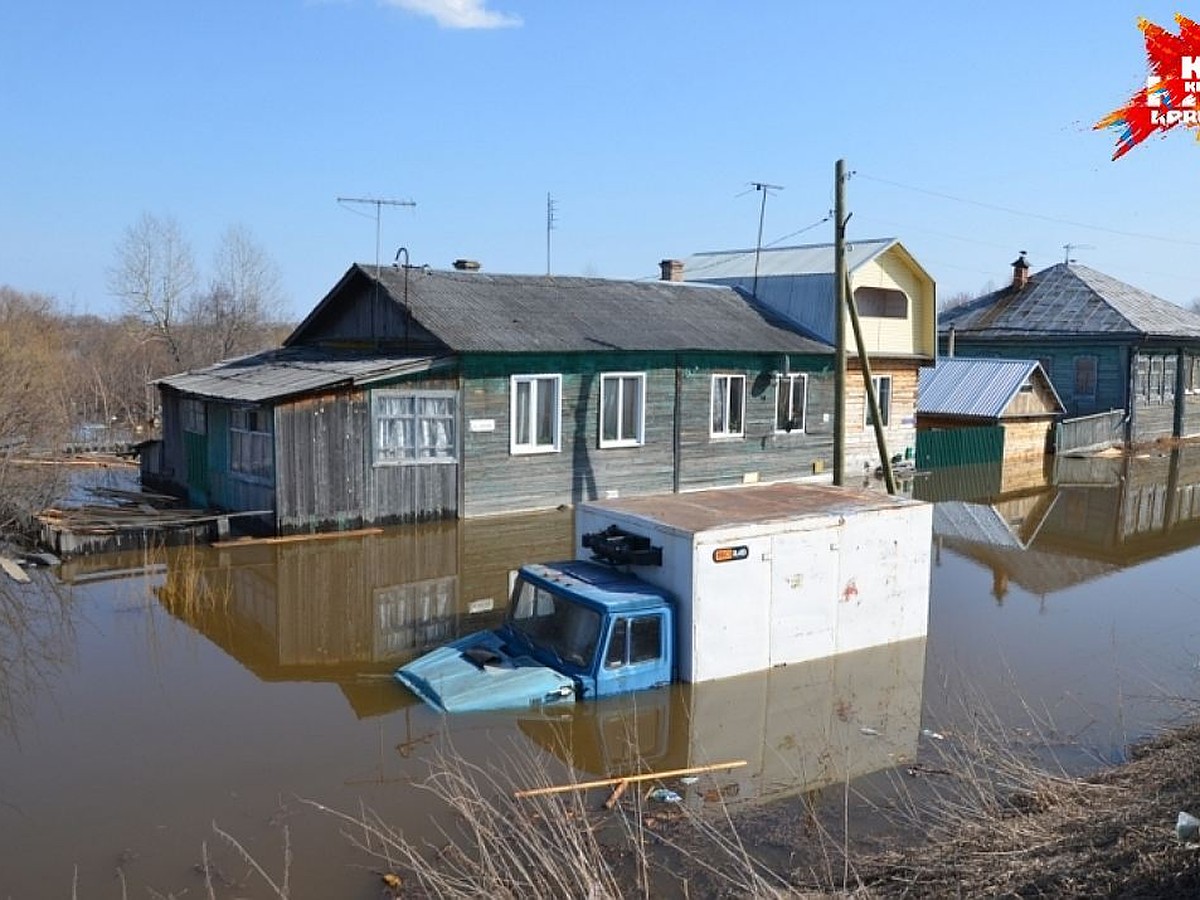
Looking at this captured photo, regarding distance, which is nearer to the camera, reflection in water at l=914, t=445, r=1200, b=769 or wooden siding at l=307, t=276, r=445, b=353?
reflection in water at l=914, t=445, r=1200, b=769

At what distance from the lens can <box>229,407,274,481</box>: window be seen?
16.9m

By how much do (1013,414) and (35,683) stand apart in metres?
26.2

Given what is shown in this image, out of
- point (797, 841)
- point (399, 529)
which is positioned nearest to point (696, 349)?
point (399, 529)

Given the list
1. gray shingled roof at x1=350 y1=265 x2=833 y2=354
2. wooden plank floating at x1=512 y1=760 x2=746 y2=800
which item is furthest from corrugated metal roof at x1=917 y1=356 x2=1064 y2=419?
wooden plank floating at x1=512 y1=760 x2=746 y2=800

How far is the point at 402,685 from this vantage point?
10.1 m

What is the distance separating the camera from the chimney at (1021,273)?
127ft

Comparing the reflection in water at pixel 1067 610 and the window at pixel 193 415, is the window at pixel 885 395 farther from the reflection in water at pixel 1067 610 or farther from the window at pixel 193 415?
the window at pixel 193 415

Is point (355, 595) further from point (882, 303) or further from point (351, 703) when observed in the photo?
point (882, 303)

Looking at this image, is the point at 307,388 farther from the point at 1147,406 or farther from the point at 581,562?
the point at 1147,406

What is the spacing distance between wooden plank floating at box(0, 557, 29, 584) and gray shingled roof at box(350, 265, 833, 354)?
745 centimetres

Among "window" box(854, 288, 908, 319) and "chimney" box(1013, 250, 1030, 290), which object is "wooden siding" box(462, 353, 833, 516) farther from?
"chimney" box(1013, 250, 1030, 290)

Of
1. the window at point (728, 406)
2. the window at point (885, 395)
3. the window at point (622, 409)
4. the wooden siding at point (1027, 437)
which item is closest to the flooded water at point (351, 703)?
the window at point (622, 409)

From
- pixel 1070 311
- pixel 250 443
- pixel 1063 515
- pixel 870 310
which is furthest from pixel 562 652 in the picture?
pixel 1070 311

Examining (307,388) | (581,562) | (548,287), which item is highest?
(548,287)
